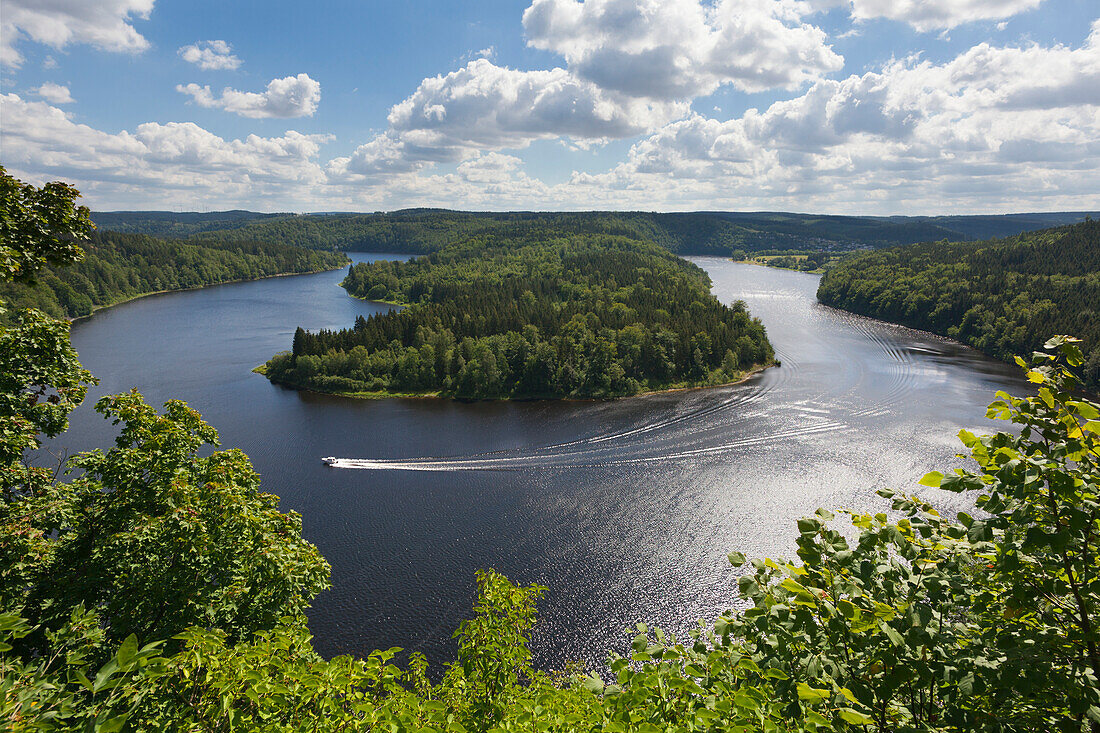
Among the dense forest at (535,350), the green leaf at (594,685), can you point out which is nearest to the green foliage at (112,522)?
the green leaf at (594,685)

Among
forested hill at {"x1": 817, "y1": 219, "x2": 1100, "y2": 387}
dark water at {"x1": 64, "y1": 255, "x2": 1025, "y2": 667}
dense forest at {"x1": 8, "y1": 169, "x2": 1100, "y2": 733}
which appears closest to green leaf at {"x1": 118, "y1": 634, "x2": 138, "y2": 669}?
dense forest at {"x1": 8, "y1": 169, "x2": 1100, "y2": 733}

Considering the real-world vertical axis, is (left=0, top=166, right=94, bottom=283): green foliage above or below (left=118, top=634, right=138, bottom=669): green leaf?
above

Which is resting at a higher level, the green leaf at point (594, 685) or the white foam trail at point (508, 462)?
the green leaf at point (594, 685)

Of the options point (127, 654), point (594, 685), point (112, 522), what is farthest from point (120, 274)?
point (594, 685)

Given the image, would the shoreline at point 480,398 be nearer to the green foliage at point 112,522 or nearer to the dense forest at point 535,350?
the dense forest at point 535,350

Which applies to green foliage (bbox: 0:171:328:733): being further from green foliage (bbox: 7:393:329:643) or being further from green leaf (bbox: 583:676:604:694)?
green leaf (bbox: 583:676:604:694)

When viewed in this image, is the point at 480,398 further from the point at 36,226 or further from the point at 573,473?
the point at 36,226

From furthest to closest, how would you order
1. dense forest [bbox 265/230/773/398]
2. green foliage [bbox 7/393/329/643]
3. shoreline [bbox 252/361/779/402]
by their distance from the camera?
dense forest [bbox 265/230/773/398] → shoreline [bbox 252/361/779/402] → green foliage [bbox 7/393/329/643]
